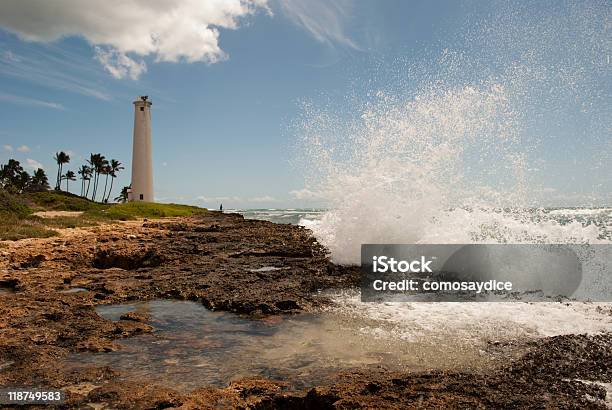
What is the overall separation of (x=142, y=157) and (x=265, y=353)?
44.6 m

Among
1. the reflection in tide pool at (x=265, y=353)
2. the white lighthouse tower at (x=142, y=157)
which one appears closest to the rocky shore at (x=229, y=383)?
the reflection in tide pool at (x=265, y=353)

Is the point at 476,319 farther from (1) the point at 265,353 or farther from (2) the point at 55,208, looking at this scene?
(2) the point at 55,208

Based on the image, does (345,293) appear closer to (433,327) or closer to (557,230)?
(433,327)

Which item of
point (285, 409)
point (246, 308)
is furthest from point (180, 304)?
point (285, 409)

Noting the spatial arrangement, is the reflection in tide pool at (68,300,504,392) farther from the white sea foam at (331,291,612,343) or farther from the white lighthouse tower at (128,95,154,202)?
the white lighthouse tower at (128,95,154,202)

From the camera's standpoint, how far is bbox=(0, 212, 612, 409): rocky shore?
3.22 metres

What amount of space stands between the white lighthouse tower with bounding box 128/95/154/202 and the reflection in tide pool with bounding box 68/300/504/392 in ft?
139

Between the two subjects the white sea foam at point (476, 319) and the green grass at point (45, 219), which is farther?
the green grass at point (45, 219)

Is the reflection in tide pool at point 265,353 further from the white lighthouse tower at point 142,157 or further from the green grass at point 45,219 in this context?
the white lighthouse tower at point 142,157

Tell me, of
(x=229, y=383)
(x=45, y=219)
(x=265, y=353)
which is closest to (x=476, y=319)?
(x=265, y=353)

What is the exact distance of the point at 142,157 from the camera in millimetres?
45000

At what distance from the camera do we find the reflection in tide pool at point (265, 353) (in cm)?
383

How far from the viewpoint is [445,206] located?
11477 mm

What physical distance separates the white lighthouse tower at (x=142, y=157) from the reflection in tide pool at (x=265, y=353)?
139ft
